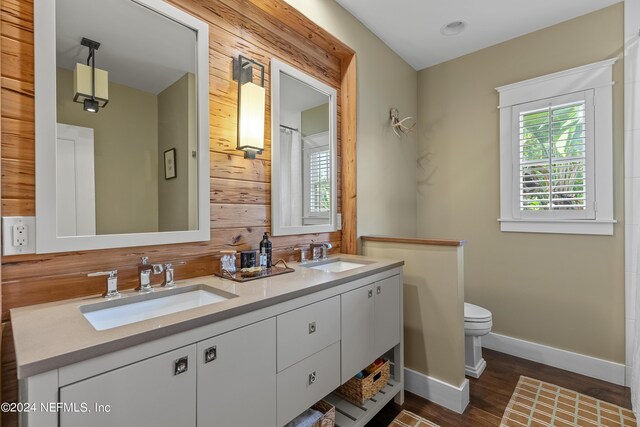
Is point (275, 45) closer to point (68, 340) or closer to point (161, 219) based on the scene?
point (161, 219)

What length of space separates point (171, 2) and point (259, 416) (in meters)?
1.88

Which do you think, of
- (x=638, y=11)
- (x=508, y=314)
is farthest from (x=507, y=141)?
(x=508, y=314)

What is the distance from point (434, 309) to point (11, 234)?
2209 millimetres

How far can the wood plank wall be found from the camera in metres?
1.09

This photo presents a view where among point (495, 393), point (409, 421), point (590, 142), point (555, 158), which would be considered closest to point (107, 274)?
point (409, 421)

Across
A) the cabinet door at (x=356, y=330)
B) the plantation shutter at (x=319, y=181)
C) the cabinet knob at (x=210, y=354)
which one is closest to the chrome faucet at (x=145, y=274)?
the cabinet knob at (x=210, y=354)

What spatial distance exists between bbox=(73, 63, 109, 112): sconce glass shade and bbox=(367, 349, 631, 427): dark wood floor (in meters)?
2.23

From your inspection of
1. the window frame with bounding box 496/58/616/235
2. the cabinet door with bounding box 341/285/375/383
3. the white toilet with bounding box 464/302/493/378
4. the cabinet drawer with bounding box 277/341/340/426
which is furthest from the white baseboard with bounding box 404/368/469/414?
the window frame with bounding box 496/58/616/235

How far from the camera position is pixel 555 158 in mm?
2564

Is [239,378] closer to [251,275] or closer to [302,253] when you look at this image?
[251,275]

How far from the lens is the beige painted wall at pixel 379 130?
2402mm

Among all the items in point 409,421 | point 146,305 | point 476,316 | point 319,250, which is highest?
point 319,250

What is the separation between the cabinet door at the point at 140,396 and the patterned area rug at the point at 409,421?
142cm

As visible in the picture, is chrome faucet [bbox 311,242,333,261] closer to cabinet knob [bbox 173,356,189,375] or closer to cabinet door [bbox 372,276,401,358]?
cabinet door [bbox 372,276,401,358]
